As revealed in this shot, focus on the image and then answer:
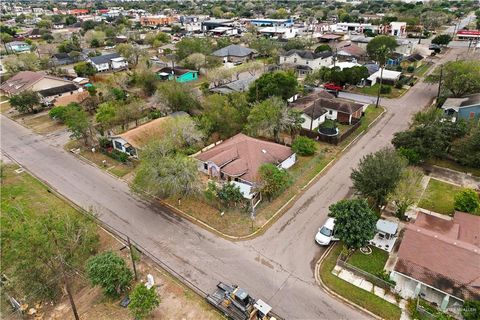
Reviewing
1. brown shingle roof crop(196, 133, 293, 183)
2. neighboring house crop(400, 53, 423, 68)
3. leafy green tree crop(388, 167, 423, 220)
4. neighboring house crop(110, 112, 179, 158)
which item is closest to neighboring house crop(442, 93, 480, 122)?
leafy green tree crop(388, 167, 423, 220)

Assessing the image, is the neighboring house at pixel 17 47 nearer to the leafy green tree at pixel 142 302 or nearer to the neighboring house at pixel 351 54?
the neighboring house at pixel 351 54

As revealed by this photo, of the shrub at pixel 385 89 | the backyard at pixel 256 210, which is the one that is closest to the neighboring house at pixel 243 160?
the backyard at pixel 256 210

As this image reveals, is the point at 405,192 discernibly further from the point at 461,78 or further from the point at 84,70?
the point at 84,70

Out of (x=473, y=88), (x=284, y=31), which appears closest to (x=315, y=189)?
(x=473, y=88)

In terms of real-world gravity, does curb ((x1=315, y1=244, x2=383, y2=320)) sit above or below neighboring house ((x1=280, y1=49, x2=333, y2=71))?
below

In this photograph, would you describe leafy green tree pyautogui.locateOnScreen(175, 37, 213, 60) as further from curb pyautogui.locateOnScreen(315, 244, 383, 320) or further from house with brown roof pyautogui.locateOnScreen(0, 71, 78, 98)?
curb pyautogui.locateOnScreen(315, 244, 383, 320)

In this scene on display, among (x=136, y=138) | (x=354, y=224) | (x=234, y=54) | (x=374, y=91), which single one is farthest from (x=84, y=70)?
(x=354, y=224)
